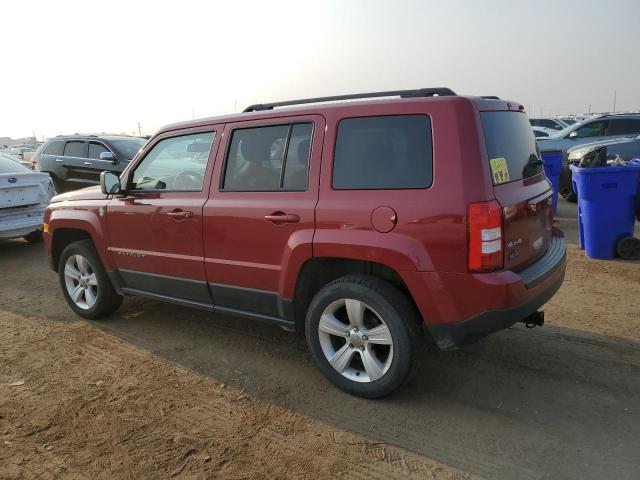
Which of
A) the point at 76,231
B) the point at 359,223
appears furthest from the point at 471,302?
the point at 76,231

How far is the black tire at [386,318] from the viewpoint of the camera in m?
3.04

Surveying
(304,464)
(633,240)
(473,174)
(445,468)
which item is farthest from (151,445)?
(633,240)

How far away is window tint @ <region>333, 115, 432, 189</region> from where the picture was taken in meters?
2.96

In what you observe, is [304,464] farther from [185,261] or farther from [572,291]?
[572,291]

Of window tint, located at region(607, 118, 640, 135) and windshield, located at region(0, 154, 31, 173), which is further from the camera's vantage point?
window tint, located at region(607, 118, 640, 135)

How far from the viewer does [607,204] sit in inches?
247

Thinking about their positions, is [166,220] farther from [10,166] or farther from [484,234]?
[10,166]

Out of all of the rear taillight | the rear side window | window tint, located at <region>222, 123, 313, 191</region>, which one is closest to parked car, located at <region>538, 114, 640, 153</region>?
window tint, located at <region>222, 123, 313, 191</region>

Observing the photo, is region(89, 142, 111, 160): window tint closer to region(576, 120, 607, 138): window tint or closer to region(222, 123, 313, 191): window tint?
region(222, 123, 313, 191): window tint

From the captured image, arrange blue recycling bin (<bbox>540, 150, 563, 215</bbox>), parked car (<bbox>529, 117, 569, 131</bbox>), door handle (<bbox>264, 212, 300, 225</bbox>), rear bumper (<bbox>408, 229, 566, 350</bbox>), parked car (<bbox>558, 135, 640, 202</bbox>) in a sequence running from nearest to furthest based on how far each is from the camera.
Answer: rear bumper (<bbox>408, 229, 566, 350</bbox>), door handle (<bbox>264, 212, 300, 225</bbox>), blue recycling bin (<bbox>540, 150, 563, 215</bbox>), parked car (<bbox>558, 135, 640, 202</bbox>), parked car (<bbox>529, 117, 569, 131</bbox>)

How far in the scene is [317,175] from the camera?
3291 mm

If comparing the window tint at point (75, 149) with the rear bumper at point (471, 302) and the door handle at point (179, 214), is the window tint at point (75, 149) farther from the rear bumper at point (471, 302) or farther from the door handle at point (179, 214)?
the rear bumper at point (471, 302)

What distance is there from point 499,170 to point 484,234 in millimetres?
466

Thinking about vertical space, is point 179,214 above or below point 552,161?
above
